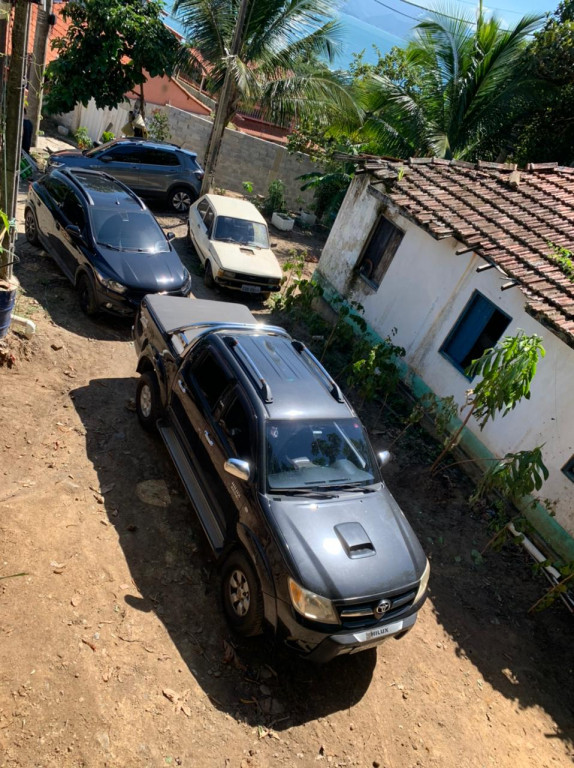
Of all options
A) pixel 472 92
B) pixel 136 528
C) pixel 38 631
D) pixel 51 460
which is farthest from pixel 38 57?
pixel 38 631

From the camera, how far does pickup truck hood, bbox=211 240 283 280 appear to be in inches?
457

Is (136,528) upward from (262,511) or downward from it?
downward

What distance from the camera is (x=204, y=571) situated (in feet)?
18.7

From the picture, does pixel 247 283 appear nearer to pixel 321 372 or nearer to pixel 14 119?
pixel 14 119

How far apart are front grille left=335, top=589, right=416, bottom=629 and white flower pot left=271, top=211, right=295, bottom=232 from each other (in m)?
14.9

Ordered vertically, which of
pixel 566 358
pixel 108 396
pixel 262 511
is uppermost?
pixel 566 358

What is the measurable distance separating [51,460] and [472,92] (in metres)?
12.0

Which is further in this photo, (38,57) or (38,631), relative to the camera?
(38,57)

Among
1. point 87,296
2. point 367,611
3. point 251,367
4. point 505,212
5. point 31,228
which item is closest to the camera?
point 367,611

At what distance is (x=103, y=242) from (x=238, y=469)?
601 centimetres

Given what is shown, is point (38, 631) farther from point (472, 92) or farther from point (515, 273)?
point (472, 92)

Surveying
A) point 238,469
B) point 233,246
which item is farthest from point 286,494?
point 233,246

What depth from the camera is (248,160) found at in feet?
66.4

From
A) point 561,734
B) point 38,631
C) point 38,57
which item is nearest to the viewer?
point 38,631
